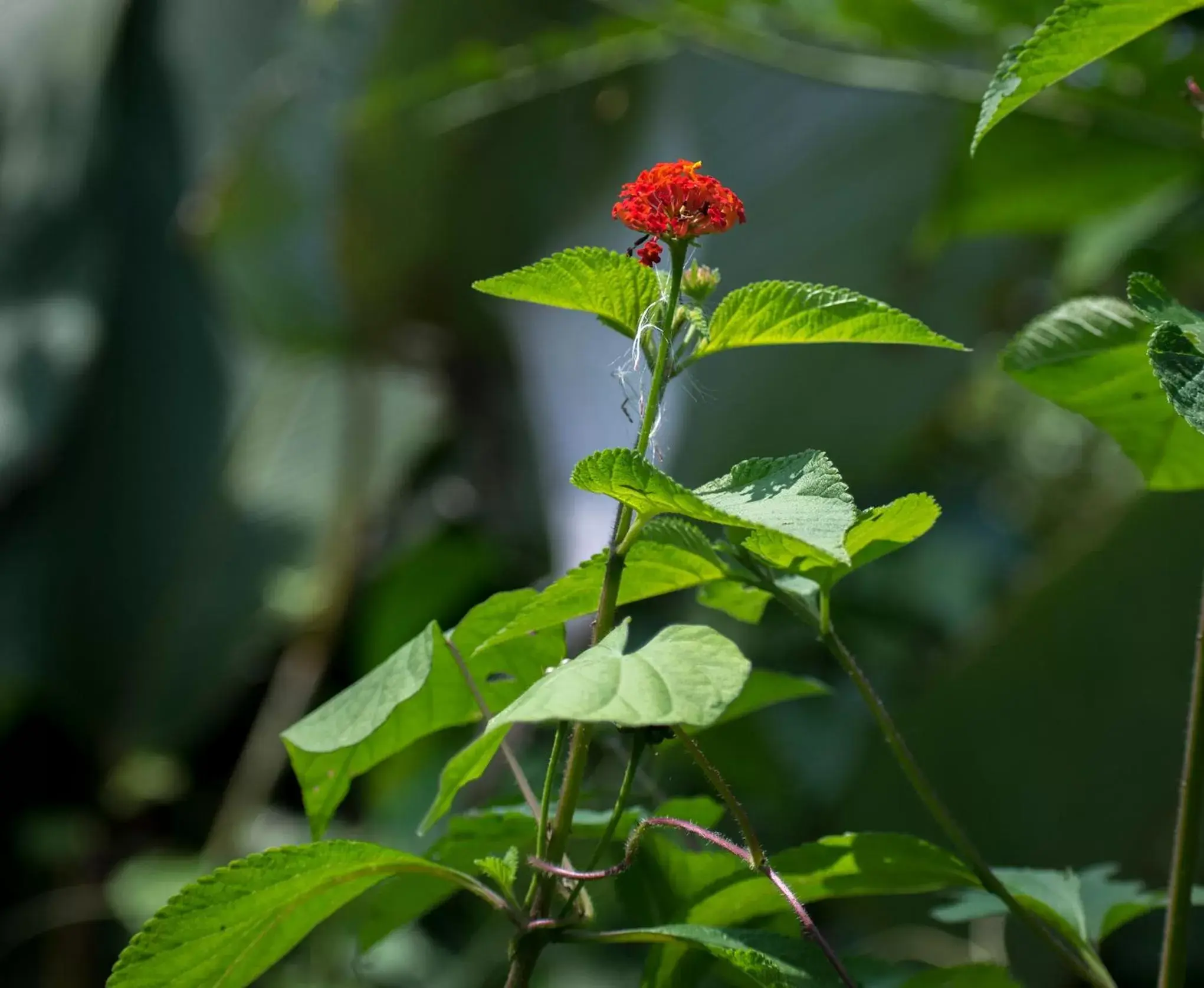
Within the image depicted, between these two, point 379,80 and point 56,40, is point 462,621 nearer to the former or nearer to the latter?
point 379,80

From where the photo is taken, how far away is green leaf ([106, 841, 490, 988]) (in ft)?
0.91

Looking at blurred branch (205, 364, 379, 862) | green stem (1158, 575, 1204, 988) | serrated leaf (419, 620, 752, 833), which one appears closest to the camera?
serrated leaf (419, 620, 752, 833)

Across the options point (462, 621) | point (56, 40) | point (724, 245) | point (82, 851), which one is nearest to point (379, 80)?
point (724, 245)

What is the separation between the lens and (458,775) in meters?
0.30

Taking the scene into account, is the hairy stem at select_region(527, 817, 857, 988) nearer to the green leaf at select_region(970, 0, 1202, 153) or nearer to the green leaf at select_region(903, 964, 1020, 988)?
the green leaf at select_region(903, 964, 1020, 988)

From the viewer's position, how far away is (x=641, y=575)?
301 millimetres

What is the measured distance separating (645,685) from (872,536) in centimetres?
10

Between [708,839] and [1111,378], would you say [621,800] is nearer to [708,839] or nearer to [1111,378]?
[708,839]

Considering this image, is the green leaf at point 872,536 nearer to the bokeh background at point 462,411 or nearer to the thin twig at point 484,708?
the thin twig at point 484,708

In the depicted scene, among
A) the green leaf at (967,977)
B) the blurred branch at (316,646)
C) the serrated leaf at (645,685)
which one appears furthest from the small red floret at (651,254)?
the blurred branch at (316,646)

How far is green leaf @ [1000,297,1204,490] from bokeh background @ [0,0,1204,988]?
0.50 metres

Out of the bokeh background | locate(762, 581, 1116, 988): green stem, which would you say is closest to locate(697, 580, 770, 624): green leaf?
locate(762, 581, 1116, 988): green stem

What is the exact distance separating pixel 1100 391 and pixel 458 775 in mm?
236

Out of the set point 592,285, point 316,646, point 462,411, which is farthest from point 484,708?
point 462,411
